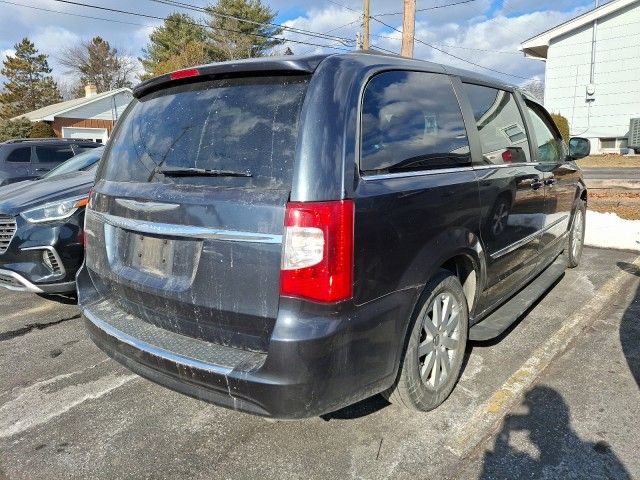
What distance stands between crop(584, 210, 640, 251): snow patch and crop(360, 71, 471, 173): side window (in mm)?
4917

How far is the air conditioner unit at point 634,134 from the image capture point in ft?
76.4

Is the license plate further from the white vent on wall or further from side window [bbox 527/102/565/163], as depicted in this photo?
the white vent on wall

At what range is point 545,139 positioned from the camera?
14.6ft

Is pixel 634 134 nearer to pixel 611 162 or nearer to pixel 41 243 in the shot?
pixel 611 162

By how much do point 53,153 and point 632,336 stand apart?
12.6 metres

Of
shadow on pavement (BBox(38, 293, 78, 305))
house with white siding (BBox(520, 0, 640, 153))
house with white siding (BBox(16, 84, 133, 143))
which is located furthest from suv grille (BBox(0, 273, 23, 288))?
house with white siding (BBox(16, 84, 133, 143))

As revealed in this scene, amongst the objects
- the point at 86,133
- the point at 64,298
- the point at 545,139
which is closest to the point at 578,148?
the point at 545,139

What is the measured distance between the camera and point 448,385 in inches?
114

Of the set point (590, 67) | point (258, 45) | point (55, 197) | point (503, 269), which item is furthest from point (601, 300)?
point (258, 45)

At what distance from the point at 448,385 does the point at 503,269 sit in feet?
3.16

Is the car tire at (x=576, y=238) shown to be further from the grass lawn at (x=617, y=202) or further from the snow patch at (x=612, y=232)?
the grass lawn at (x=617, y=202)

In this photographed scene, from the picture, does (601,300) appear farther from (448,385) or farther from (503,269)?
(448,385)

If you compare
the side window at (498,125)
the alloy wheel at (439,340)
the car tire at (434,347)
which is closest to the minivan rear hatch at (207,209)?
the car tire at (434,347)

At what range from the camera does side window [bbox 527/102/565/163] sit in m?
Result: 4.21
